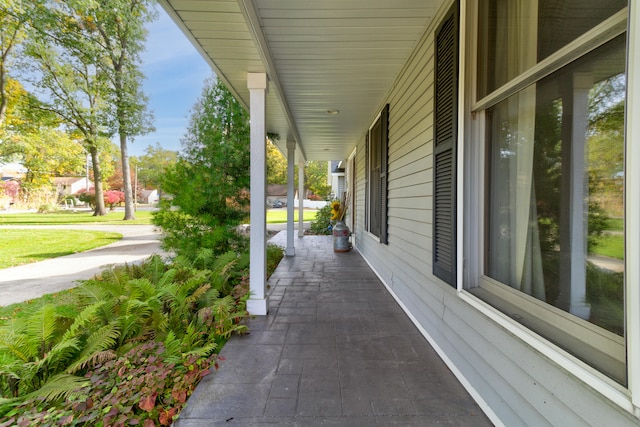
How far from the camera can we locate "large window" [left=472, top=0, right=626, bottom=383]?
3.43 feet

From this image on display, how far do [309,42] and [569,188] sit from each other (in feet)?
7.68

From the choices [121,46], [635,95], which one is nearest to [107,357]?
[635,95]

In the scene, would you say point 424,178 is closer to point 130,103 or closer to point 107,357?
point 107,357

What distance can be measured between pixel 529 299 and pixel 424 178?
4.58 ft

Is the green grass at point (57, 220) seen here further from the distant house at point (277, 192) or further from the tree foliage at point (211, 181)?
the distant house at point (277, 192)

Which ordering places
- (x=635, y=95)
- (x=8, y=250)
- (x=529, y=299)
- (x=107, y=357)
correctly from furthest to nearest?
(x=8, y=250), (x=107, y=357), (x=529, y=299), (x=635, y=95)

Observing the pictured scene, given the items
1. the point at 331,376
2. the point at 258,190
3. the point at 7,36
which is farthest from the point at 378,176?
the point at 7,36

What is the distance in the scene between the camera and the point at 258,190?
10.2 ft

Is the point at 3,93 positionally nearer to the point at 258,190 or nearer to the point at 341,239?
the point at 341,239

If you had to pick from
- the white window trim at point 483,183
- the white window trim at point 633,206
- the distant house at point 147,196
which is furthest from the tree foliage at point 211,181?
the distant house at point 147,196

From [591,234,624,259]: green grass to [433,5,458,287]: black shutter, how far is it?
0.88 metres

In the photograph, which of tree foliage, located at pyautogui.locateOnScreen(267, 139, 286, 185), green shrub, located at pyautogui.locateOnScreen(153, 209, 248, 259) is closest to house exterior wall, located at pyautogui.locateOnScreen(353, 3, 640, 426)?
green shrub, located at pyautogui.locateOnScreen(153, 209, 248, 259)

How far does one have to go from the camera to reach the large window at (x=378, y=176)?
13.5 feet

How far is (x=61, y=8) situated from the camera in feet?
40.8
